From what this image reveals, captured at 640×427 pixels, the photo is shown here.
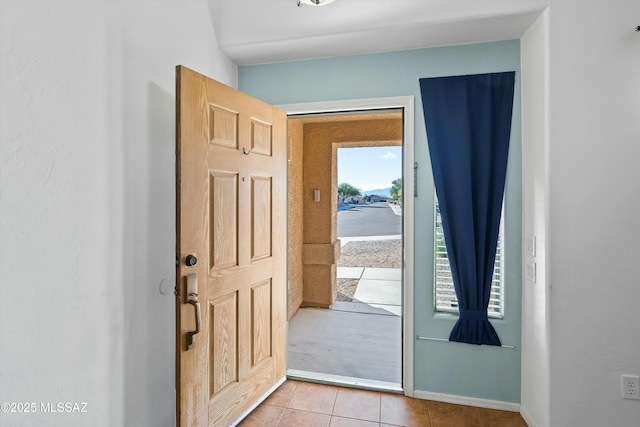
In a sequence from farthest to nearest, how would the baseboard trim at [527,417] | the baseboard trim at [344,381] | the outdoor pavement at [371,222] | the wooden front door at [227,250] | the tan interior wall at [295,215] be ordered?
the outdoor pavement at [371,222], the tan interior wall at [295,215], the baseboard trim at [344,381], the baseboard trim at [527,417], the wooden front door at [227,250]

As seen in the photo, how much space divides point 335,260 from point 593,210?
303 centimetres

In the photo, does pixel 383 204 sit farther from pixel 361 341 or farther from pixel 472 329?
pixel 472 329

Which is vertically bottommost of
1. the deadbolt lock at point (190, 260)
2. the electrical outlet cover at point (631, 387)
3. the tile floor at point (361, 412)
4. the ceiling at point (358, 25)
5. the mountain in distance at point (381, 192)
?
the tile floor at point (361, 412)

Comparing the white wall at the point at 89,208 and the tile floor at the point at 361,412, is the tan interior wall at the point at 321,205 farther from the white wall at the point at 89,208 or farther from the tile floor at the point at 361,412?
the white wall at the point at 89,208

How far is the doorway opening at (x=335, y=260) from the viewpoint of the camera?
3.09 meters

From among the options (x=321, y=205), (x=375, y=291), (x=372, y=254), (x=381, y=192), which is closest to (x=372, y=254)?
(x=372, y=254)

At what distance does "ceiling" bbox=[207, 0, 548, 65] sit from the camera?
74.5 inches

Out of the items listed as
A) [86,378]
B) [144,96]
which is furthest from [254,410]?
[144,96]

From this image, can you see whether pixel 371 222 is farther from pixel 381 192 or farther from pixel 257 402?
pixel 257 402

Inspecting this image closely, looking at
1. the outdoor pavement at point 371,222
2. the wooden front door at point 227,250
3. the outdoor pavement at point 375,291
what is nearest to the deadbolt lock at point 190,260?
the wooden front door at point 227,250

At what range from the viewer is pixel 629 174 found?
1.70 metres

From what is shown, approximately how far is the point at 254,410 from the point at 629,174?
8.32 feet

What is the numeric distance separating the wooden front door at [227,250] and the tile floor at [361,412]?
155mm

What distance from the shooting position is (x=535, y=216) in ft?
6.33
